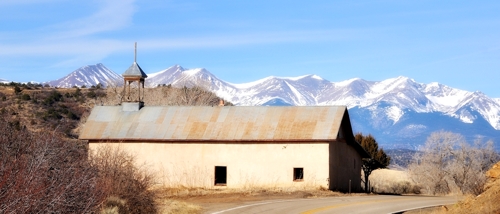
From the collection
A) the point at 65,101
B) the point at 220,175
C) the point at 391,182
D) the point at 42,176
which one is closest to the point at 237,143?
the point at 220,175

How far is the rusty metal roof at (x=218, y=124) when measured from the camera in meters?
35.8

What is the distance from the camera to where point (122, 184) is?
60.3ft

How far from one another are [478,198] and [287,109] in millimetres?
18777

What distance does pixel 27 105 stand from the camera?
79.7 meters

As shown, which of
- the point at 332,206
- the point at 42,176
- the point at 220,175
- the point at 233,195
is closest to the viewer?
the point at 42,176

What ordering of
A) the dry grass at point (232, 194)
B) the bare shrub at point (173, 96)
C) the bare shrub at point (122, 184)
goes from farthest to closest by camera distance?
the bare shrub at point (173, 96)
the dry grass at point (232, 194)
the bare shrub at point (122, 184)

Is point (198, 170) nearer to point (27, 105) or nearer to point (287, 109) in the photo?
point (287, 109)

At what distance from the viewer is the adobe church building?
35.1 metres

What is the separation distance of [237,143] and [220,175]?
228 centimetres

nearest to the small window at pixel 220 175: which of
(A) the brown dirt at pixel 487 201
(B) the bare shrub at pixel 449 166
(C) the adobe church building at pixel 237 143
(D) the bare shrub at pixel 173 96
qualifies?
(C) the adobe church building at pixel 237 143

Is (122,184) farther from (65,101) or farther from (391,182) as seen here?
(65,101)

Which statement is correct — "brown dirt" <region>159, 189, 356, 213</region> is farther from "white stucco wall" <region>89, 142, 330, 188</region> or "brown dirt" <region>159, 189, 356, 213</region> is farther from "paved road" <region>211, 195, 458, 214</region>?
"paved road" <region>211, 195, 458, 214</region>

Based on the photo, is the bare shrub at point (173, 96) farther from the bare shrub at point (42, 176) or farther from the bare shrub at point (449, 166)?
the bare shrub at point (42, 176)

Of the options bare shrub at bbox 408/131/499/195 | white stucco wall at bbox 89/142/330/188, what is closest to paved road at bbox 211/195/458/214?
white stucco wall at bbox 89/142/330/188
